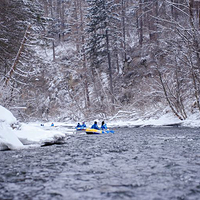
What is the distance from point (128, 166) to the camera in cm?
470

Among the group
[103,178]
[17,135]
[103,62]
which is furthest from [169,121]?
[103,178]

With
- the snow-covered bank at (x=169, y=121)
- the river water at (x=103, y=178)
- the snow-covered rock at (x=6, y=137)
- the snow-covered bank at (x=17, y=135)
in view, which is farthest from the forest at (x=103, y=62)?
the river water at (x=103, y=178)

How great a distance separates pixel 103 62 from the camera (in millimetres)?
29359

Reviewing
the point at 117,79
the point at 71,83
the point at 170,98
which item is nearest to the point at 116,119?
the point at 170,98

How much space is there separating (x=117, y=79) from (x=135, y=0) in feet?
48.8

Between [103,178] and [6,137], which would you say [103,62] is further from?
[103,178]

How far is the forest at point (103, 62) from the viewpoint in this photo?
414 inches

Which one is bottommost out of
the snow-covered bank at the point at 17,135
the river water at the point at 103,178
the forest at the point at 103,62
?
the river water at the point at 103,178

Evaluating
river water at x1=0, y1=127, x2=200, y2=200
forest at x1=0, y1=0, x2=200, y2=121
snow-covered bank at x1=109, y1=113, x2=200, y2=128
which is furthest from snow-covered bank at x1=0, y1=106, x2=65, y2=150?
snow-covered bank at x1=109, y1=113, x2=200, y2=128

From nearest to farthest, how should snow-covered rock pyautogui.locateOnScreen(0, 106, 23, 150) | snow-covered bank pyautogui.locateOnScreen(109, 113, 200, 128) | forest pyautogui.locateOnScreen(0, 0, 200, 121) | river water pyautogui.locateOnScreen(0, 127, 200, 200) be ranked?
river water pyautogui.locateOnScreen(0, 127, 200, 200) → snow-covered rock pyautogui.locateOnScreen(0, 106, 23, 150) → forest pyautogui.locateOnScreen(0, 0, 200, 121) → snow-covered bank pyautogui.locateOnScreen(109, 113, 200, 128)

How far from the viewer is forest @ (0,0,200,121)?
34.5 ft

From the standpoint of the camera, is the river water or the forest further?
the forest

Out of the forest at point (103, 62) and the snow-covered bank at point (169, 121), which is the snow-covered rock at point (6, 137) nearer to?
the forest at point (103, 62)

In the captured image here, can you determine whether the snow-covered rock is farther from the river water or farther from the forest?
the river water
